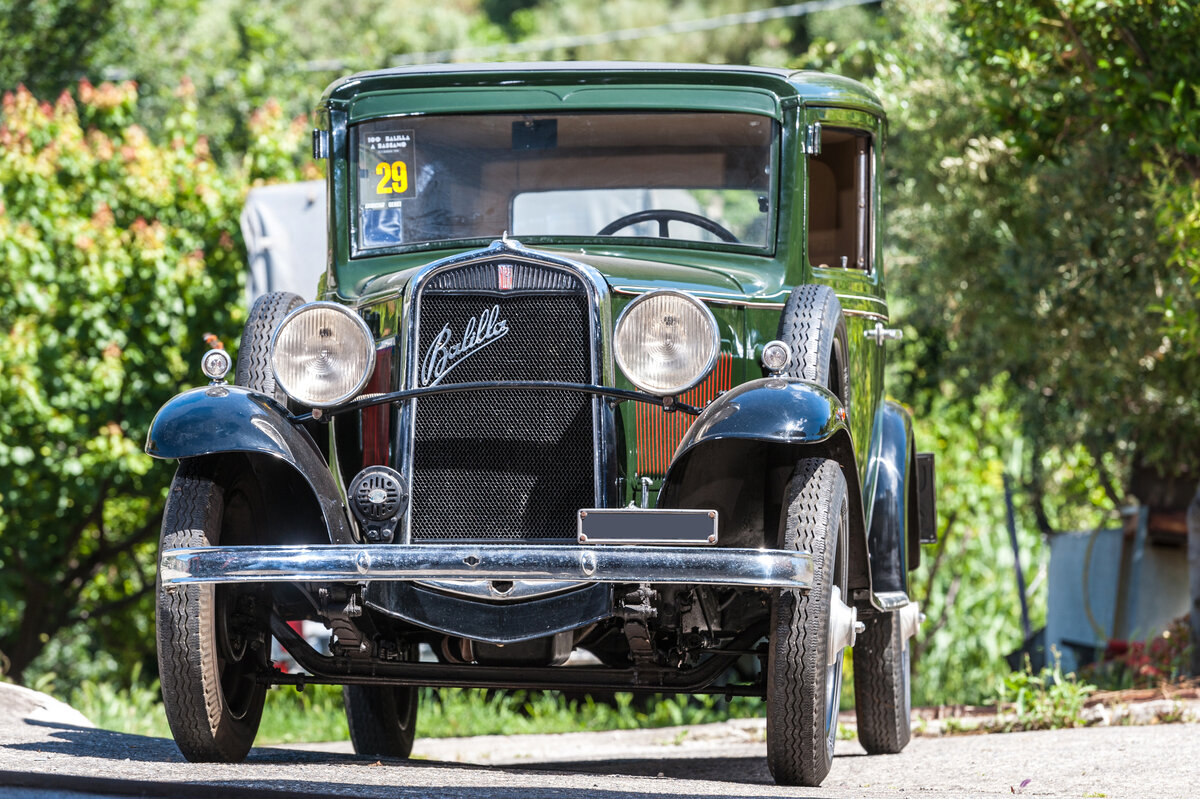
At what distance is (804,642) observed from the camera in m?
4.27

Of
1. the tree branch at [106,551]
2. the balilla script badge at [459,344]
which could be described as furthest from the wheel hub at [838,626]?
the tree branch at [106,551]

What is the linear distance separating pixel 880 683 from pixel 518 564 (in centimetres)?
280

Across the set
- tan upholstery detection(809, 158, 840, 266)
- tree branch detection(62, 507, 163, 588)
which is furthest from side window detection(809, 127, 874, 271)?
tree branch detection(62, 507, 163, 588)

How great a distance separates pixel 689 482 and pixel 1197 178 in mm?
4885

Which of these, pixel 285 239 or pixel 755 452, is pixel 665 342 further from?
pixel 285 239

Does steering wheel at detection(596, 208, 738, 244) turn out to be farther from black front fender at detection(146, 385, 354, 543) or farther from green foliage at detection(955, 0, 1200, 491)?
green foliage at detection(955, 0, 1200, 491)

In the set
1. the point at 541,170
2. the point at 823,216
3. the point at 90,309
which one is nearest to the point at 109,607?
the point at 90,309

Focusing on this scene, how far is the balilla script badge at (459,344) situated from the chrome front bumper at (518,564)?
0.72m

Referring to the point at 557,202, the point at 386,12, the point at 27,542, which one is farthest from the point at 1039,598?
the point at 386,12

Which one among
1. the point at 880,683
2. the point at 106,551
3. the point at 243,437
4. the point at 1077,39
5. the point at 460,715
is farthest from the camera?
the point at 106,551

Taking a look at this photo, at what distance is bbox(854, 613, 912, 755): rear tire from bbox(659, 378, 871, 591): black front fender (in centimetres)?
154

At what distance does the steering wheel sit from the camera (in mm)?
Answer: 5512

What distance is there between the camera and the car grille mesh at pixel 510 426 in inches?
181

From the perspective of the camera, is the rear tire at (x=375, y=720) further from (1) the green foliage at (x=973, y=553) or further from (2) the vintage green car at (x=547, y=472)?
(1) the green foliage at (x=973, y=553)
